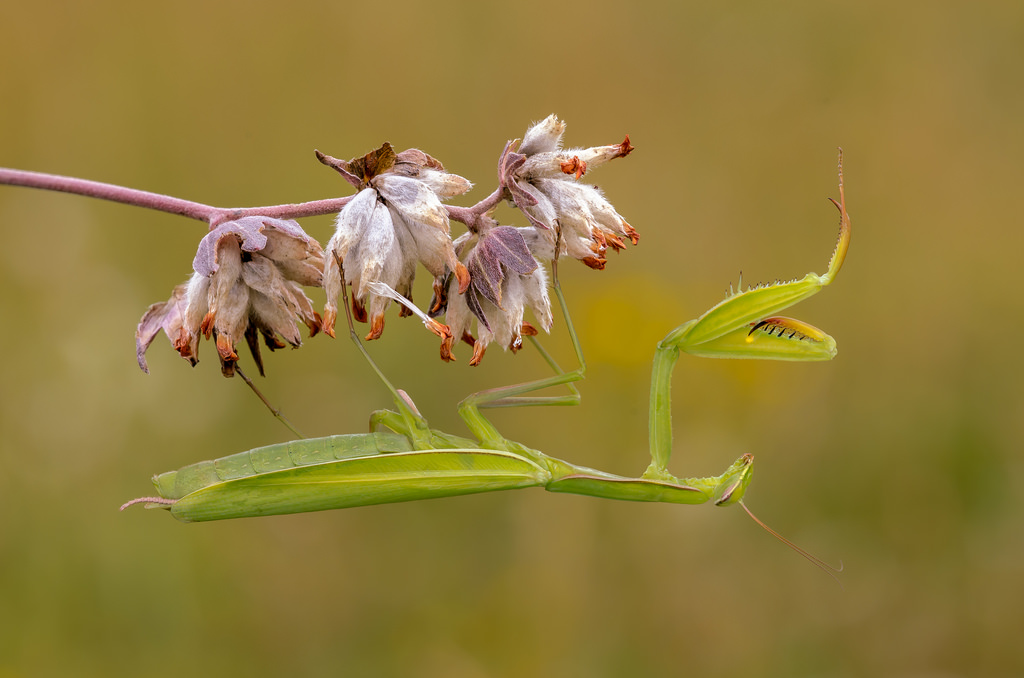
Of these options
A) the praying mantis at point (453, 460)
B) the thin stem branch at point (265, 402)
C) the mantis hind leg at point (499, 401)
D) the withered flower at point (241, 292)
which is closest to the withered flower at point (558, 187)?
the praying mantis at point (453, 460)

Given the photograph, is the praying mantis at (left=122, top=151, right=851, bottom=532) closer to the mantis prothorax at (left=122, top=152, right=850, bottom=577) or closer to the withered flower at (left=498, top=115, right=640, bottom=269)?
the mantis prothorax at (left=122, top=152, right=850, bottom=577)

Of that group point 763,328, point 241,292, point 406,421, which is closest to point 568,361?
point 406,421

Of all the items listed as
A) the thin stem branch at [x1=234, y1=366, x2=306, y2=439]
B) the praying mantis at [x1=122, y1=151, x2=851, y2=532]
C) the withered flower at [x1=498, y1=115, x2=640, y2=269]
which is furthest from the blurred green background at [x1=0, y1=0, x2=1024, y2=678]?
the withered flower at [x1=498, y1=115, x2=640, y2=269]

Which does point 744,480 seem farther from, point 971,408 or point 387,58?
point 387,58

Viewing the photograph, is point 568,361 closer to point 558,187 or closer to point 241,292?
point 558,187

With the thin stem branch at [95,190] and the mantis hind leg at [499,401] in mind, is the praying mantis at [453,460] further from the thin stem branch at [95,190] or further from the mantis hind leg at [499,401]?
the thin stem branch at [95,190]

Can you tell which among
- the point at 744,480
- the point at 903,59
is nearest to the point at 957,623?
the point at 744,480
